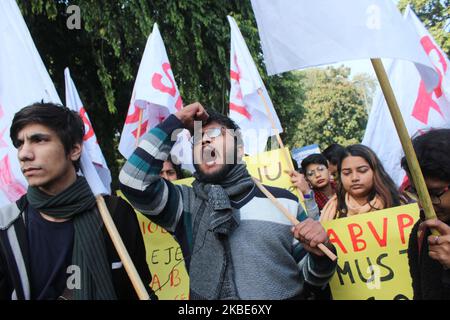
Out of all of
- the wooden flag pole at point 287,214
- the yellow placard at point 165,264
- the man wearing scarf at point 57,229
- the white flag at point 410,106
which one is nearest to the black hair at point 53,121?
the man wearing scarf at point 57,229

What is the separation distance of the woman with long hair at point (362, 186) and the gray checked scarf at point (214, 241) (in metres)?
1.27

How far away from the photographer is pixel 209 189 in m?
1.96

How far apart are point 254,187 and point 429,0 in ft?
48.3

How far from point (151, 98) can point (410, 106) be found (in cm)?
195

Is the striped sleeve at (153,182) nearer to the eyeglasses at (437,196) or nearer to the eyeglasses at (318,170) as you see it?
the eyeglasses at (437,196)

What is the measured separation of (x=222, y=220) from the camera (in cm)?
181

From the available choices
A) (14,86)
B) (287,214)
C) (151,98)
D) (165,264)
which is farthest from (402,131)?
(151,98)

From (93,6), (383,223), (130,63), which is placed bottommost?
(383,223)

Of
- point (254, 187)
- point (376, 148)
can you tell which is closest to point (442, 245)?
point (254, 187)

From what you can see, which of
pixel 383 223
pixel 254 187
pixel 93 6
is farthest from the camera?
pixel 93 6

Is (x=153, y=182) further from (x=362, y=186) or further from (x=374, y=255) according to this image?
(x=362, y=186)

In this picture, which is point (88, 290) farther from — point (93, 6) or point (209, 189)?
point (93, 6)

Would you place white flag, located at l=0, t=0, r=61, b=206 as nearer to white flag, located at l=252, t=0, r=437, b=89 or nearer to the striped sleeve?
the striped sleeve

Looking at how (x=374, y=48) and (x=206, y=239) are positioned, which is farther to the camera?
(x=206, y=239)
